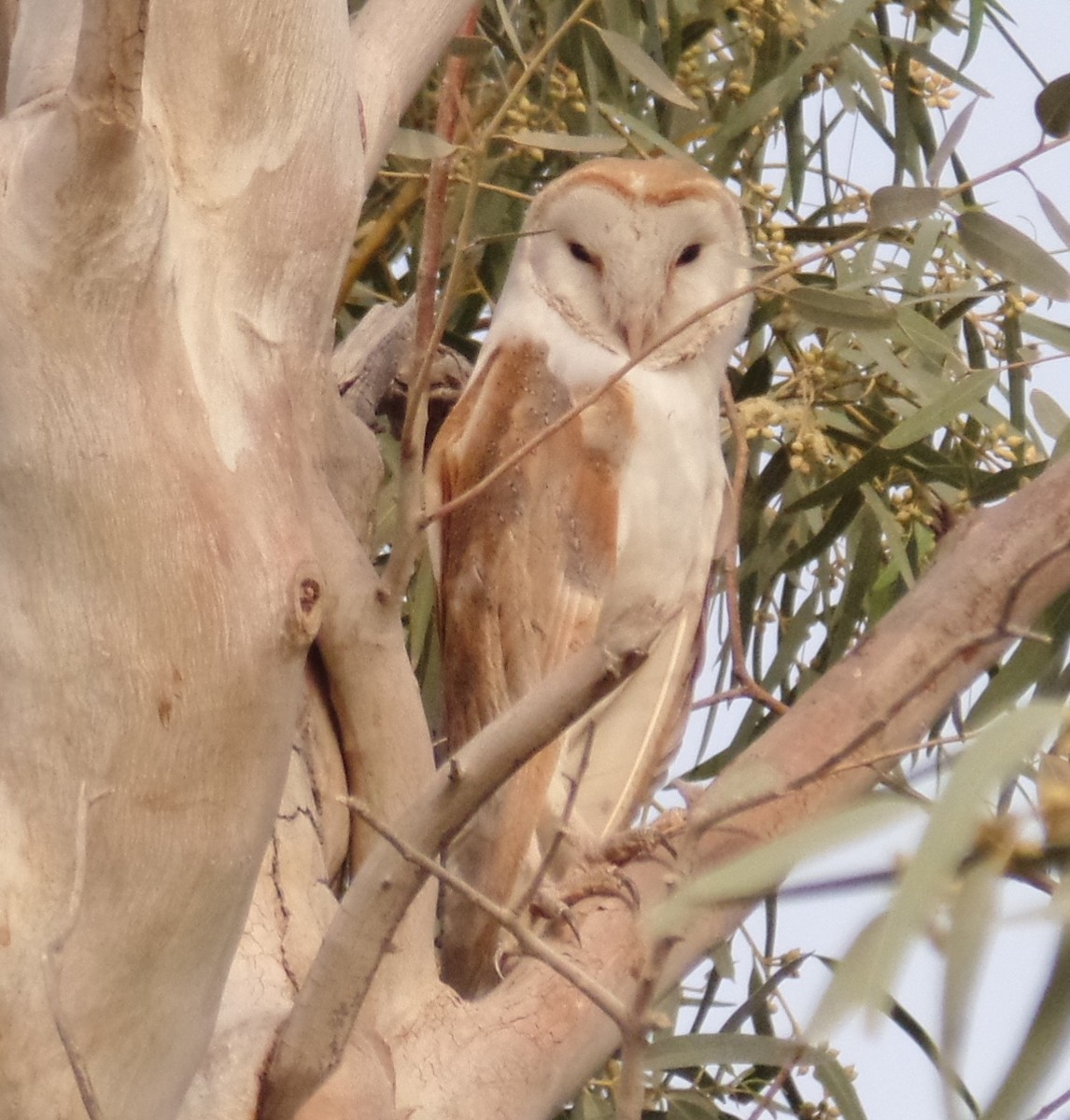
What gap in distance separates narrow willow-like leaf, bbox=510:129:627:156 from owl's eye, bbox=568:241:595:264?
0.68ft

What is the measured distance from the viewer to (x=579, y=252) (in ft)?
6.09

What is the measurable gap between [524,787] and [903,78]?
982 mm

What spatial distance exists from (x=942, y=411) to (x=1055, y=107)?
1.26 feet

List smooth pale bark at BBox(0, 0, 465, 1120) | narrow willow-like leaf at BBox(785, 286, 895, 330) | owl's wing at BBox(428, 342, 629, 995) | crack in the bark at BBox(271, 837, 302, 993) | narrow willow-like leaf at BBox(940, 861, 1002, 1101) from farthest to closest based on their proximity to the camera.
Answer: owl's wing at BBox(428, 342, 629, 995) < narrow willow-like leaf at BBox(785, 286, 895, 330) < crack in the bark at BBox(271, 837, 302, 993) < smooth pale bark at BBox(0, 0, 465, 1120) < narrow willow-like leaf at BBox(940, 861, 1002, 1101)

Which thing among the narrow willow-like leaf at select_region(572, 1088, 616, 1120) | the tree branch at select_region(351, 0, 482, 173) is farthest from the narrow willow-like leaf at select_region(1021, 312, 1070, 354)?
the narrow willow-like leaf at select_region(572, 1088, 616, 1120)

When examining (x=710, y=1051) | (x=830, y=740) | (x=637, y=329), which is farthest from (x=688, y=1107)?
(x=637, y=329)

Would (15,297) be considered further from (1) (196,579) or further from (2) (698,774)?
(2) (698,774)

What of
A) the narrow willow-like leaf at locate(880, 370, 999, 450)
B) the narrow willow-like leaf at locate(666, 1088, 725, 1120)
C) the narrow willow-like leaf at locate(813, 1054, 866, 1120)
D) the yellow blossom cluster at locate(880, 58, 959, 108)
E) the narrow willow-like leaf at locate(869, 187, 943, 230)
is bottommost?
the narrow willow-like leaf at locate(666, 1088, 725, 1120)

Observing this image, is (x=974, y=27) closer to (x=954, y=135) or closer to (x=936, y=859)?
(x=954, y=135)

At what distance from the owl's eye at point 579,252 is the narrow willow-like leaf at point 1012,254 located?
579 millimetres

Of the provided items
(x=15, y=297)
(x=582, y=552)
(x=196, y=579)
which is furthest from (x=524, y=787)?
(x=15, y=297)

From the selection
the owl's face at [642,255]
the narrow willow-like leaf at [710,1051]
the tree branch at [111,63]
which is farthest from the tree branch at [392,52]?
the narrow willow-like leaf at [710,1051]

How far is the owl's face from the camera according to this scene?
1.80 metres

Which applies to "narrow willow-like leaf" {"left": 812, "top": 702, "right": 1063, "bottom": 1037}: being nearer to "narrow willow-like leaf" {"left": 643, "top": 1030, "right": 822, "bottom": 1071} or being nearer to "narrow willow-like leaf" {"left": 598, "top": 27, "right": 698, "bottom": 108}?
"narrow willow-like leaf" {"left": 643, "top": 1030, "right": 822, "bottom": 1071}
